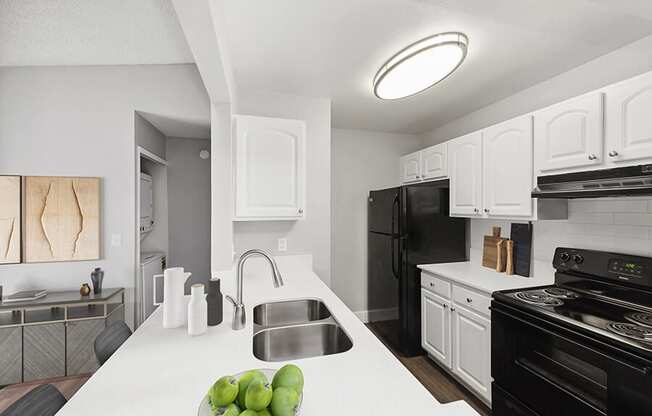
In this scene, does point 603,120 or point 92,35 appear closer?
point 603,120

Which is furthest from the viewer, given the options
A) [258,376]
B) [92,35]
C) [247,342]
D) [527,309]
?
[92,35]

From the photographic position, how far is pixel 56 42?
6.93 feet

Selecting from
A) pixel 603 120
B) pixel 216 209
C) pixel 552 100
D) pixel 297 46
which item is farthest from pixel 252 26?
pixel 552 100

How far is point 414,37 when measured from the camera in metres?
1.64

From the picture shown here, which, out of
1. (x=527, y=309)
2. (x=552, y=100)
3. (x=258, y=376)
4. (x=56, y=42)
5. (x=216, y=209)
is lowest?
(x=527, y=309)

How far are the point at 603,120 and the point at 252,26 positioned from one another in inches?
77.5

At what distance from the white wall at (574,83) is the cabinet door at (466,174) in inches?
15.9

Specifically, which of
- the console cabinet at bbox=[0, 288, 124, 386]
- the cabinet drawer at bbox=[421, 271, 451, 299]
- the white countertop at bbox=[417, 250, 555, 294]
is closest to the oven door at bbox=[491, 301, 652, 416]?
the white countertop at bbox=[417, 250, 555, 294]

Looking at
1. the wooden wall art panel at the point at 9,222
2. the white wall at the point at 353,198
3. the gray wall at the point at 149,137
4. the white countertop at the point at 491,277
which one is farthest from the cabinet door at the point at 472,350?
the wooden wall art panel at the point at 9,222

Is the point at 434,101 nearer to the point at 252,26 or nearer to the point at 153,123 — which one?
the point at 252,26

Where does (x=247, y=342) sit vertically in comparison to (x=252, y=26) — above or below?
below

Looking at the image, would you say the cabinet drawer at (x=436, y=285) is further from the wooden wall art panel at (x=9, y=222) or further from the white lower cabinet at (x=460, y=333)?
the wooden wall art panel at (x=9, y=222)

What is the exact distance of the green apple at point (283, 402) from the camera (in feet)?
1.96

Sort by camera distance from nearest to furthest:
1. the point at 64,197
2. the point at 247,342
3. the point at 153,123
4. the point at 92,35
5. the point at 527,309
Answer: the point at 247,342 → the point at 527,309 → the point at 92,35 → the point at 64,197 → the point at 153,123
